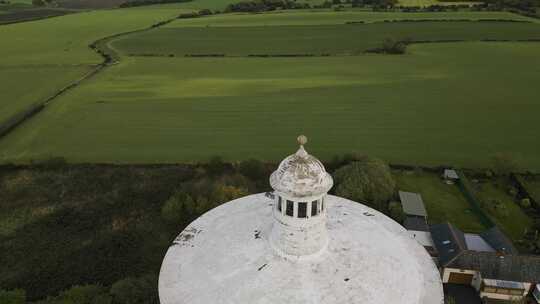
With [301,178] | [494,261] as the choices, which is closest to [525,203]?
[494,261]

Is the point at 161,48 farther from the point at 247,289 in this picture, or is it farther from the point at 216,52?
the point at 247,289

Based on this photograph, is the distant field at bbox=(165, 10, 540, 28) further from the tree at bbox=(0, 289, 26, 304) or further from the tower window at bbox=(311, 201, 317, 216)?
the tower window at bbox=(311, 201, 317, 216)

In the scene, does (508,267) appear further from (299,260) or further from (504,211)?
(299,260)

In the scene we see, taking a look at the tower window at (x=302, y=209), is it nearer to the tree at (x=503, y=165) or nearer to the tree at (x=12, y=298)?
the tree at (x=12, y=298)

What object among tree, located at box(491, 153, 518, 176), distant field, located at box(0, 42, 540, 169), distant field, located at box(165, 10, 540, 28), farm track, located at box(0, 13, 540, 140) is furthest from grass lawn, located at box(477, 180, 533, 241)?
distant field, located at box(165, 10, 540, 28)

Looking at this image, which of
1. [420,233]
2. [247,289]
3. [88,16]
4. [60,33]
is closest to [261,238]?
[247,289]

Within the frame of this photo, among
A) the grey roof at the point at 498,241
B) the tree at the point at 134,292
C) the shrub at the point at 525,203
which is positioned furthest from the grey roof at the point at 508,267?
the tree at the point at 134,292
